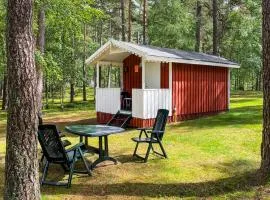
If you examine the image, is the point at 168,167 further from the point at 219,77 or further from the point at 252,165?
the point at 219,77

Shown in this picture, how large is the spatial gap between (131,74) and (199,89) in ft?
9.56

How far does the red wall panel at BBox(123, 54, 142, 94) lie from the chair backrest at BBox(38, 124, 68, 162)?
8821mm

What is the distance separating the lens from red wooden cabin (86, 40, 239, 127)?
1258 centimetres

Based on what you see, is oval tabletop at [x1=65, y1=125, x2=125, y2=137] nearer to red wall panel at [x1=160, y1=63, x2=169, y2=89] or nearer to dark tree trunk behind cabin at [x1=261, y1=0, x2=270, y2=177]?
dark tree trunk behind cabin at [x1=261, y1=0, x2=270, y2=177]

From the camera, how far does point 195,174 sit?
662 centimetres

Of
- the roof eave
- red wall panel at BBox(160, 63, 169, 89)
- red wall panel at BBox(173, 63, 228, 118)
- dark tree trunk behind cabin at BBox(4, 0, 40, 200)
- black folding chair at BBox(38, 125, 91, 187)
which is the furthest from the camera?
red wall panel at BBox(173, 63, 228, 118)

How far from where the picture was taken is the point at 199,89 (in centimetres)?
1487

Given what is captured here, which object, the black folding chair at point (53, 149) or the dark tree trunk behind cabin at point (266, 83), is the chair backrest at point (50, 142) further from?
the dark tree trunk behind cabin at point (266, 83)

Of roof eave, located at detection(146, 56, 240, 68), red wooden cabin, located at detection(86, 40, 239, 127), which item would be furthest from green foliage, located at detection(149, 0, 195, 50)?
roof eave, located at detection(146, 56, 240, 68)

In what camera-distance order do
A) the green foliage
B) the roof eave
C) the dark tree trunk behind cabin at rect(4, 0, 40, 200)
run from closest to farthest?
1. the dark tree trunk behind cabin at rect(4, 0, 40, 200)
2. the roof eave
3. the green foliage

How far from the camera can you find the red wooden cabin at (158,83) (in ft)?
41.3

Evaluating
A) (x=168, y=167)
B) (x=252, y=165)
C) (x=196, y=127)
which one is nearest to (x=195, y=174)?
(x=168, y=167)

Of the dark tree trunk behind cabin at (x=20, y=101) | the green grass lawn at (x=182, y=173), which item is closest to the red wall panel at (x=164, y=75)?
the green grass lawn at (x=182, y=173)

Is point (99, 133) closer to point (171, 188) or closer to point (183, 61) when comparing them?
point (171, 188)
